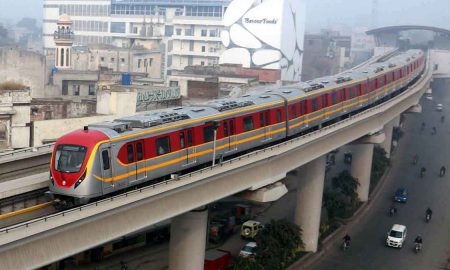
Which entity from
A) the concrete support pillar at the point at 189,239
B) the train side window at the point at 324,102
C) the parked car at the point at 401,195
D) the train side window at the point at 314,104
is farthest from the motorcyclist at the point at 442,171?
the concrete support pillar at the point at 189,239

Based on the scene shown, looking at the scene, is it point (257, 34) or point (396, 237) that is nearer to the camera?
point (396, 237)

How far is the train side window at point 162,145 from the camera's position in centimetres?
2730

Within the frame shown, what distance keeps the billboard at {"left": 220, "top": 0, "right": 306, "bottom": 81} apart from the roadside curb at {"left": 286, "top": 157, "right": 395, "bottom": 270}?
3124 inches

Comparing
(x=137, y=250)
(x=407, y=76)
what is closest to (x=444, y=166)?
(x=407, y=76)

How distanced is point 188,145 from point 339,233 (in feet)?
78.1

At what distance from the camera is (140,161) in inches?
1029

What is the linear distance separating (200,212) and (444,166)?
47.4 metres

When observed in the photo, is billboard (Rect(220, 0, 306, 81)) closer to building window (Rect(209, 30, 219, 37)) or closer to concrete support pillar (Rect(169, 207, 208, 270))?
building window (Rect(209, 30, 219, 37))

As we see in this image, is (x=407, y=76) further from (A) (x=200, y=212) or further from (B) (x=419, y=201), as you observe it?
(A) (x=200, y=212)

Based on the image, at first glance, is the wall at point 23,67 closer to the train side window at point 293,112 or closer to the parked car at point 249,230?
the parked car at point 249,230

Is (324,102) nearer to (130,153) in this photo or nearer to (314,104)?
(314,104)

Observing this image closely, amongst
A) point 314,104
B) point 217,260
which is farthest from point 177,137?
point 314,104

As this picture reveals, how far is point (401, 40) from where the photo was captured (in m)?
174

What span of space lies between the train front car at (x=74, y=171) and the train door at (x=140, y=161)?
1.99 metres
